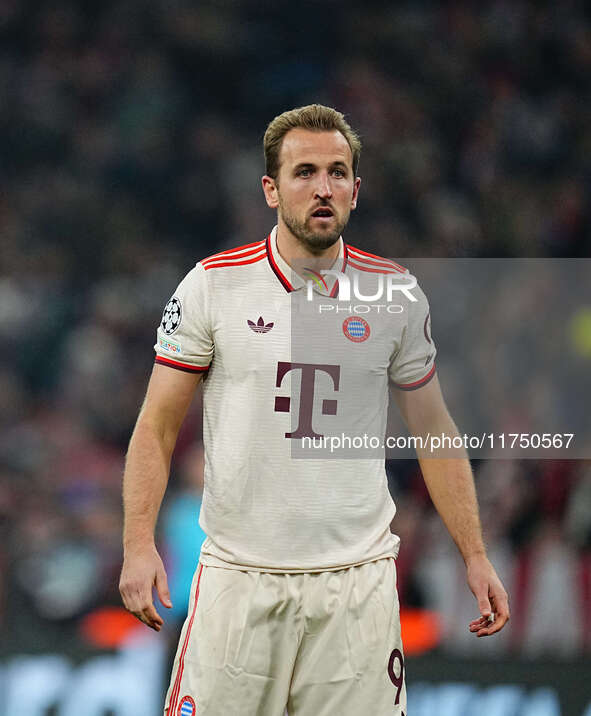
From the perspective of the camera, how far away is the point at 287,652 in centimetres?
310

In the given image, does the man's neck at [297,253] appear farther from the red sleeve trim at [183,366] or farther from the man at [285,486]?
the red sleeve trim at [183,366]

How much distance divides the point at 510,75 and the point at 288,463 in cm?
705

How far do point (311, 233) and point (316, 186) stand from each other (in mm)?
130

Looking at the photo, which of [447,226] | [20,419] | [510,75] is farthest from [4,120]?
[510,75]

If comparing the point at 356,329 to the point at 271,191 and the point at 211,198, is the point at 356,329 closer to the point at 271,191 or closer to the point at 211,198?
the point at 271,191

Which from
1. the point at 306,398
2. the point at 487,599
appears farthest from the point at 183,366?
the point at 487,599

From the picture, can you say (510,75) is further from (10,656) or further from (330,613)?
(330,613)

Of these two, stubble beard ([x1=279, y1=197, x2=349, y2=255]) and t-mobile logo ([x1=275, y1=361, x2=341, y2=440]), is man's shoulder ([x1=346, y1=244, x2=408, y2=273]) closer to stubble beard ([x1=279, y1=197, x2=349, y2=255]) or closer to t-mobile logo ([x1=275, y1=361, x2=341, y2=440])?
stubble beard ([x1=279, y1=197, x2=349, y2=255])

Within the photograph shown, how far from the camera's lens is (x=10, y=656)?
15.8 feet

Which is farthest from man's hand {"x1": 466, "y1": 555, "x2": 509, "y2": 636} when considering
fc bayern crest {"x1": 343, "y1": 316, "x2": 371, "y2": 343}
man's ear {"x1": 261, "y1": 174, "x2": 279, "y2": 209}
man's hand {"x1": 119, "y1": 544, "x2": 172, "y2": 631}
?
man's ear {"x1": 261, "y1": 174, "x2": 279, "y2": 209}

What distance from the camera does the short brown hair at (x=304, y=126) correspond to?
3279 millimetres

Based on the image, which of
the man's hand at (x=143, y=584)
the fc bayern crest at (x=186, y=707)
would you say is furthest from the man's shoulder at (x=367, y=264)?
the fc bayern crest at (x=186, y=707)

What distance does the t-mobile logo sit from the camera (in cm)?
315

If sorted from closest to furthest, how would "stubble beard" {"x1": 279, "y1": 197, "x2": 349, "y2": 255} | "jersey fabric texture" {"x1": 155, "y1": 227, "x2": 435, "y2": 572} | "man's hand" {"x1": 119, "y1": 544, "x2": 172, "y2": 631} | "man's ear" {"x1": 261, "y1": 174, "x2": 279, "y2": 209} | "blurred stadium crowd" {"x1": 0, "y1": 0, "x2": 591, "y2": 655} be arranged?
1. "man's hand" {"x1": 119, "y1": 544, "x2": 172, "y2": 631}
2. "jersey fabric texture" {"x1": 155, "y1": 227, "x2": 435, "y2": 572}
3. "stubble beard" {"x1": 279, "y1": 197, "x2": 349, "y2": 255}
4. "man's ear" {"x1": 261, "y1": 174, "x2": 279, "y2": 209}
5. "blurred stadium crowd" {"x1": 0, "y1": 0, "x2": 591, "y2": 655}
